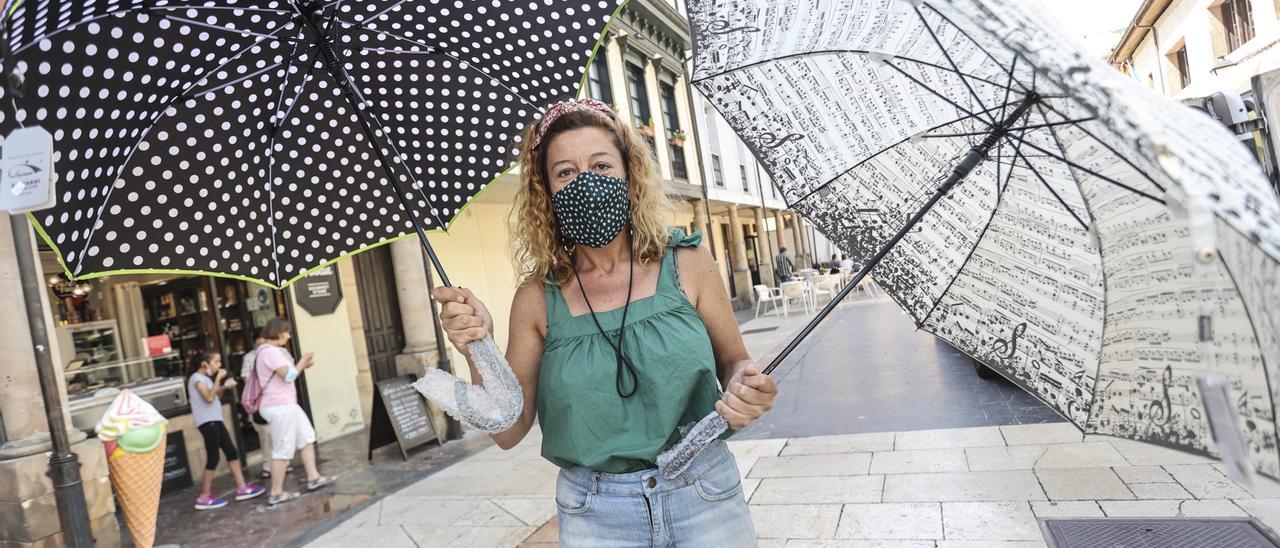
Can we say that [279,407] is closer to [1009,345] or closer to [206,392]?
[206,392]

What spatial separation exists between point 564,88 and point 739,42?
0.61 m

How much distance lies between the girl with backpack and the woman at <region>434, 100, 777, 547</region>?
524 centimetres

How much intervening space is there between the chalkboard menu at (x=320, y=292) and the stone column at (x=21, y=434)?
12.6 ft

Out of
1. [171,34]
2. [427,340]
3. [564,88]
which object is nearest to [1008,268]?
[564,88]

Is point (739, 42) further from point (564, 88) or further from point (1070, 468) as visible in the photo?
point (1070, 468)

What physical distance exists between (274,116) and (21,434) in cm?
440

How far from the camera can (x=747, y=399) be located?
1433mm

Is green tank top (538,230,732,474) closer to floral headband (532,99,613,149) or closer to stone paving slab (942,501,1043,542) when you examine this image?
floral headband (532,99,613,149)

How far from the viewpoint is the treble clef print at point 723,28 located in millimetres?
1696

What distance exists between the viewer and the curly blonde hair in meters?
1.72

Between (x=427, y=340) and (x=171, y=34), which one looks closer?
(x=171, y=34)

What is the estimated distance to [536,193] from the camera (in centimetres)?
178

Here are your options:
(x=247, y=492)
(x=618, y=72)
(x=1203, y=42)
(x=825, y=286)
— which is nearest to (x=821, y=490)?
(x=247, y=492)

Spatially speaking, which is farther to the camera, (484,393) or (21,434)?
(21,434)
